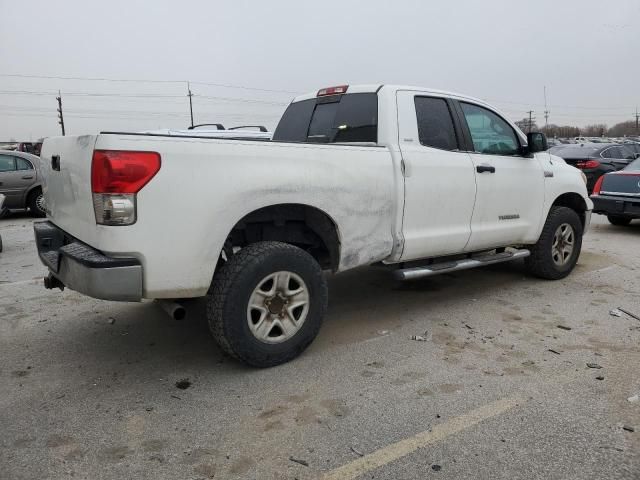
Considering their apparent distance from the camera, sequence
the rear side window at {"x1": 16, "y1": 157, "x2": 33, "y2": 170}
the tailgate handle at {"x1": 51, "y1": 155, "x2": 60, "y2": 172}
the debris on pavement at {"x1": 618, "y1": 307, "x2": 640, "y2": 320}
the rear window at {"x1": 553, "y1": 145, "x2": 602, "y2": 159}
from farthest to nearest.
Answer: the rear window at {"x1": 553, "y1": 145, "x2": 602, "y2": 159}
the rear side window at {"x1": 16, "y1": 157, "x2": 33, "y2": 170}
the debris on pavement at {"x1": 618, "y1": 307, "x2": 640, "y2": 320}
the tailgate handle at {"x1": 51, "y1": 155, "x2": 60, "y2": 172}

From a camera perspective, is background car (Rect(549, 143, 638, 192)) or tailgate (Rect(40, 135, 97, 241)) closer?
tailgate (Rect(40, 135, 97, 241))

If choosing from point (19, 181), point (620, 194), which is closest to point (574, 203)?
point (620, 194)

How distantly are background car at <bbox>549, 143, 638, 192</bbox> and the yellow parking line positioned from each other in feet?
39.8

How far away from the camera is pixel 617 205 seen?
9242 millimetres

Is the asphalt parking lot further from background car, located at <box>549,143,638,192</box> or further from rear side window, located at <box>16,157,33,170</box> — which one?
background car, located at <box>549,143,638,192</box>

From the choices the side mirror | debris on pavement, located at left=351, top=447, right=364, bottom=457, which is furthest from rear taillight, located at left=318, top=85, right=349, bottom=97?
debris on pavement, located at left=351, top=447, right=364, bottom=457

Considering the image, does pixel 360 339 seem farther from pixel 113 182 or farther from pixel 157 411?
pixel 113 182

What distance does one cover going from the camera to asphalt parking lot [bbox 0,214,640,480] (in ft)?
8.38

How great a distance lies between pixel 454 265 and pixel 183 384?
2.51 metres

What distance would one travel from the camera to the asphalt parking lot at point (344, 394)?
2.55 metres

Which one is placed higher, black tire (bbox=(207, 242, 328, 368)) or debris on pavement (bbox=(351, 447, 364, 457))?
black tire (bbox=(207, 242, 328, 368))

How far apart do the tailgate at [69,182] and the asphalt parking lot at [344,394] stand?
104cm

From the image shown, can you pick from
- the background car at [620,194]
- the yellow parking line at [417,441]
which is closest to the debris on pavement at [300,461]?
the yellow parking line at [417,441]

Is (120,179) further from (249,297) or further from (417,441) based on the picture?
(417,441)
